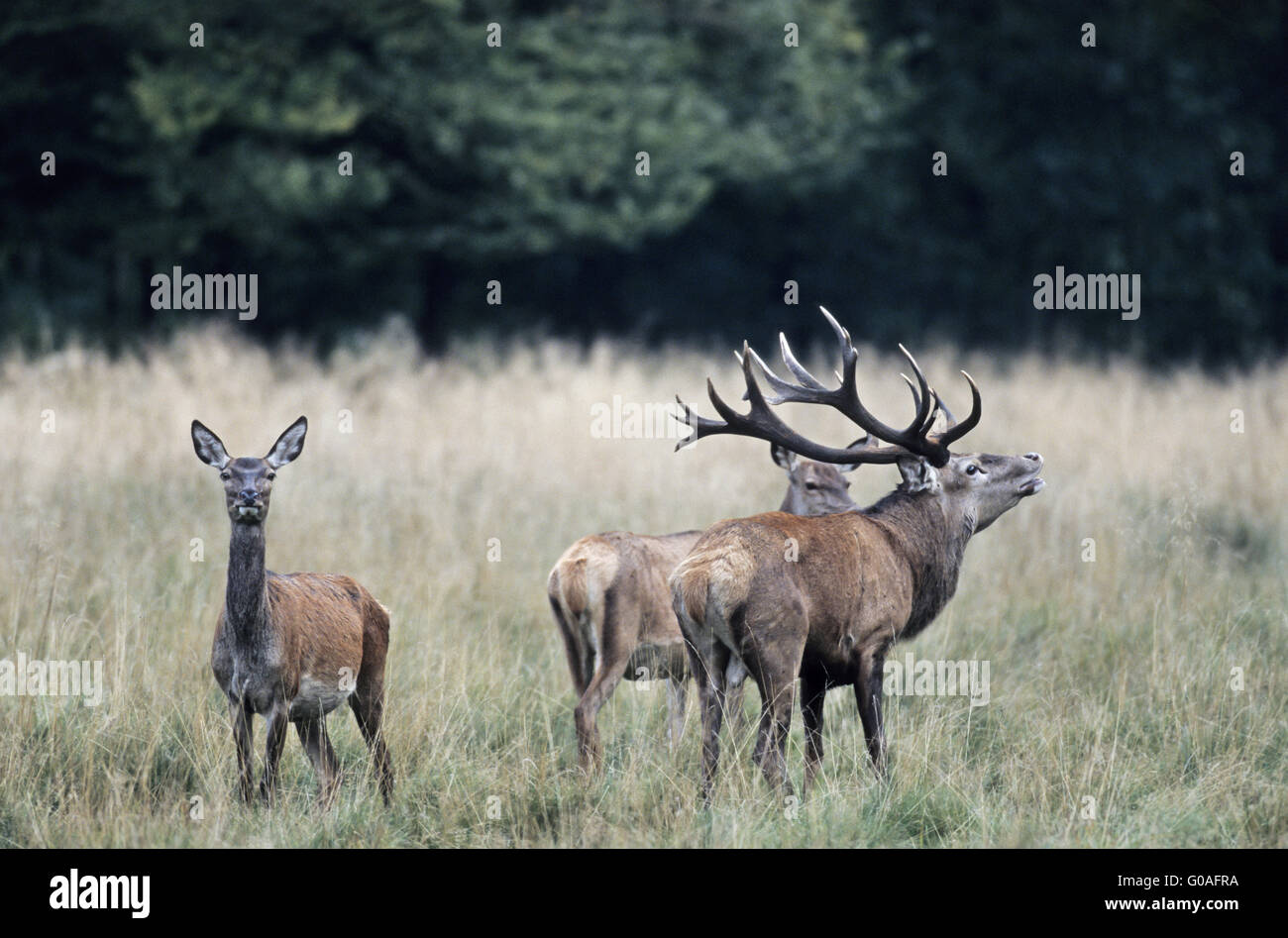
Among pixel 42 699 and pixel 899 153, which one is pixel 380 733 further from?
pixel 899 153

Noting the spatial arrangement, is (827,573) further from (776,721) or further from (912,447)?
(912,447)

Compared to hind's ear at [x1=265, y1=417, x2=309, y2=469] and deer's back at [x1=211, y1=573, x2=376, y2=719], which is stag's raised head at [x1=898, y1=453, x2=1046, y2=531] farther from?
hind's ear at [x1=265, y1=417, x2=309, y2=469]

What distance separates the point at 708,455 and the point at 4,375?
5.61 meters

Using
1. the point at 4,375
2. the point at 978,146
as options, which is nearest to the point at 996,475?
the point at 4,375

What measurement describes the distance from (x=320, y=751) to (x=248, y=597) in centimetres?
72

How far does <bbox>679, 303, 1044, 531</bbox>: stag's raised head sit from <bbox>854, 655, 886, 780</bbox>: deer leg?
0.91m

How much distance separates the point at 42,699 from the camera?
6.27 m

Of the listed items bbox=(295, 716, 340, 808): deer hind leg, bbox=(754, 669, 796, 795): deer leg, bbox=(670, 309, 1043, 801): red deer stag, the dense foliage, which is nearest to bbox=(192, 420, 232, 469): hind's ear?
bbox=(295, 716, 340, 808): deer hind leg

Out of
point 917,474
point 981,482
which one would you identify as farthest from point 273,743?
point 981,482

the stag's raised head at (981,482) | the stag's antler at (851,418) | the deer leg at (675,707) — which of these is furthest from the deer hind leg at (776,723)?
the stag's raised head at (981,482)

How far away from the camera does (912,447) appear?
643 centimetres

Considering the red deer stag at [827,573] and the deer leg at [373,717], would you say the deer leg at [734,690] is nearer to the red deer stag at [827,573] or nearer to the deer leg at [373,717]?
the red deer stag at [827,573]

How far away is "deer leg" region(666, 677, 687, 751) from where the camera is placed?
6334 millimetres

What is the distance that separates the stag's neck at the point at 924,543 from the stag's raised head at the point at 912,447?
6 centimetres
